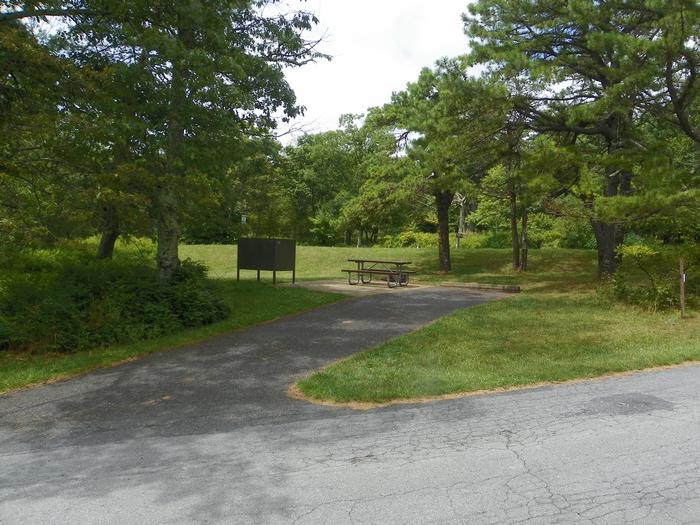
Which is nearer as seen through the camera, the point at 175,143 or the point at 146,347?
the point at 146,347

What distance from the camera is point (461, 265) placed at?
25250 millimetres

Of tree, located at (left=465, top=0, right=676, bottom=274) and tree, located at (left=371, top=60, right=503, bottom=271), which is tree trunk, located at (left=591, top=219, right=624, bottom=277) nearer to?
tree, located at (left=465, top=0, right=676, bottom=274)

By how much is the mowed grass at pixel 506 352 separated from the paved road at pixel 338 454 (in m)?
0.50

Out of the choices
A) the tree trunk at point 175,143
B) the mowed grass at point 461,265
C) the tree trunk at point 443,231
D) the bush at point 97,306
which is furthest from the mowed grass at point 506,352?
the tree trunk at point 443,231

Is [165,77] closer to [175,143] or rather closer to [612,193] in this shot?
[175,143]

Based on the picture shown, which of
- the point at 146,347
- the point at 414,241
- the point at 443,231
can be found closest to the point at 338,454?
the point at 146,347

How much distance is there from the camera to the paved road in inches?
135

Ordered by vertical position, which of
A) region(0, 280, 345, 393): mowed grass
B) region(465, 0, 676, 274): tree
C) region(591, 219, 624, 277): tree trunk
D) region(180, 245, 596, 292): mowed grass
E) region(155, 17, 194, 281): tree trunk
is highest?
region(465, 0, 676, 274): tree

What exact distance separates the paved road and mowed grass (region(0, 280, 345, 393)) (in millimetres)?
603

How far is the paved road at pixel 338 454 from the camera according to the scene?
343cm

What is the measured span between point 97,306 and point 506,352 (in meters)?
7.06

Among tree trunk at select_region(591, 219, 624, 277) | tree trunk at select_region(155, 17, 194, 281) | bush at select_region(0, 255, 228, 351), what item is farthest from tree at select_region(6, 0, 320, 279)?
tree trunk at select_region(591, 219, 624, 277)

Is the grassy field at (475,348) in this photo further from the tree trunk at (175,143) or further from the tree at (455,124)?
the tree at (455,124)

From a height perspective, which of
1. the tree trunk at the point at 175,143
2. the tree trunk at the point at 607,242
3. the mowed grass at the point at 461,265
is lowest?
the mowed grass at the point at 461,265
